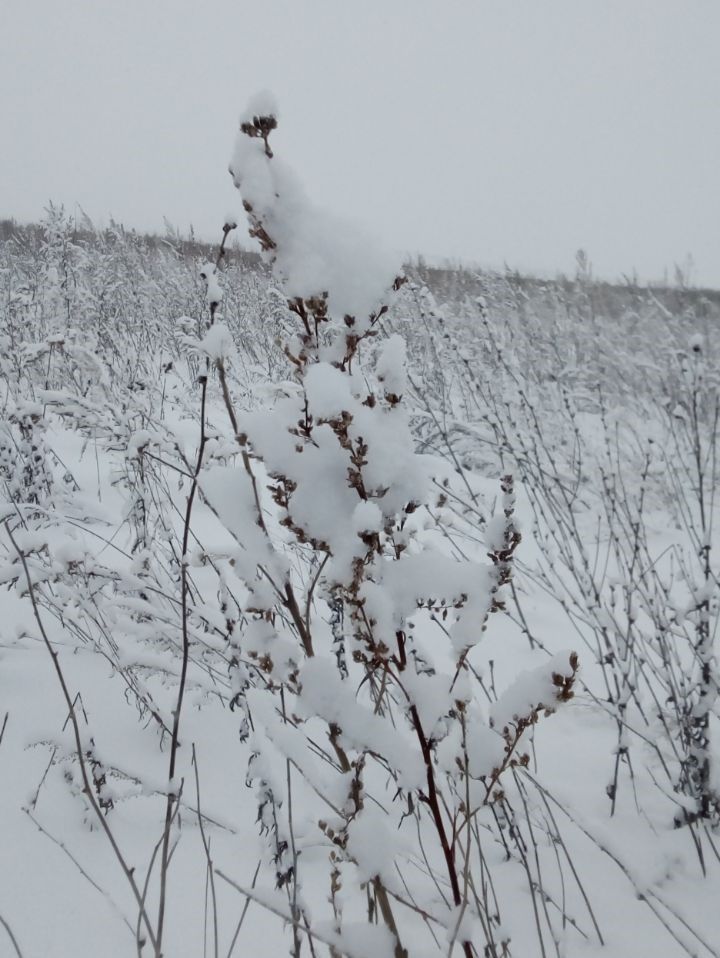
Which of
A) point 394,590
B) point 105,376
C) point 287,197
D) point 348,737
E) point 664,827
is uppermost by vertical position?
point 105,376

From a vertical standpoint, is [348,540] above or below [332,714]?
above

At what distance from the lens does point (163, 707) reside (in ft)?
6.07

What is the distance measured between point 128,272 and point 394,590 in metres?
10.0

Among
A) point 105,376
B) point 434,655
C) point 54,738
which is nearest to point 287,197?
point 54,738

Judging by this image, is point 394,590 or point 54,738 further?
point 54,738

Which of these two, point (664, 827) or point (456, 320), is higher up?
point (456, 320)

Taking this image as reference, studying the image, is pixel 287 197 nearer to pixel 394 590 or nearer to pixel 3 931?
pixel 394 590

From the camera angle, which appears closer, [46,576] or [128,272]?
[46,576]

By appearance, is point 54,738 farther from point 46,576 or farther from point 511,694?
point 511,694

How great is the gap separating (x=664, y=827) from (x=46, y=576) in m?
1.73

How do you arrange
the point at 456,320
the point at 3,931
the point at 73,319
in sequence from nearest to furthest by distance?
the point at 3,931 → the point at 73,319 → the point at 456,320

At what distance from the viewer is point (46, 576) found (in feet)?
5.43

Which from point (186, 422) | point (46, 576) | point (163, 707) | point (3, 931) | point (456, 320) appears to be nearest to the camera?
point (3, 931)

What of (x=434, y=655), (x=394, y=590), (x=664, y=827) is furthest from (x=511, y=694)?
(x=434, y=655)
